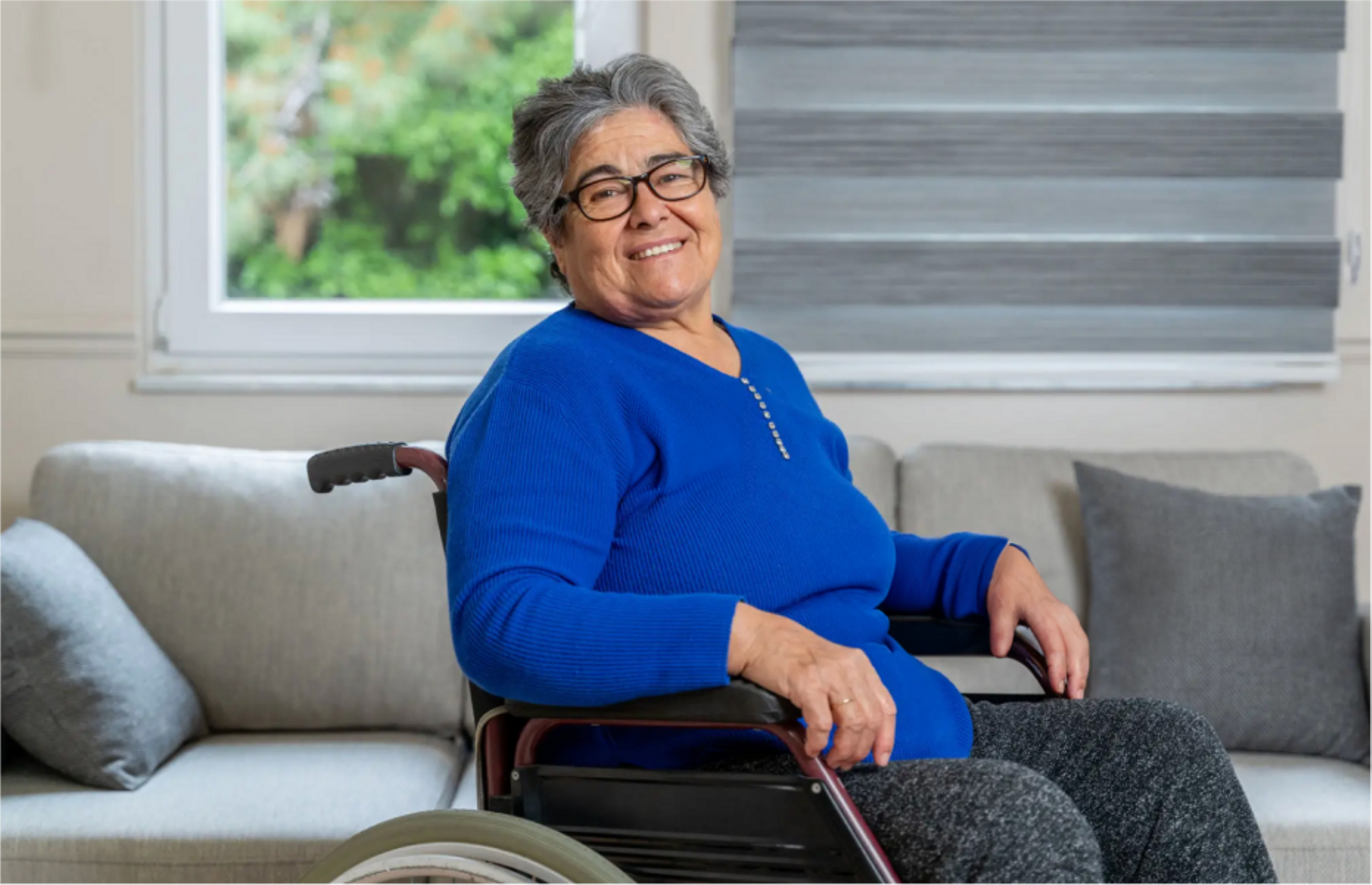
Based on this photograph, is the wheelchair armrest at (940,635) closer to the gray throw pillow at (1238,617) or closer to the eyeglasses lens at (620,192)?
the eyeglasses lens at (620,192)

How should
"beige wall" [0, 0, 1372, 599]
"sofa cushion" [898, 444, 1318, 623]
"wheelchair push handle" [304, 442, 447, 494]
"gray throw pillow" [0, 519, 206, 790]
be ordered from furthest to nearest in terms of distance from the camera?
"beige wall" [0, 0, 1372, 599]
"sofa cushion" [898, 444, 1318, 623]
"gray throw pillow" [0, 519, 206, 790]
"wheelchair push handle" [304, 442, 447, 494]

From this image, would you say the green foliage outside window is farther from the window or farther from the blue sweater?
the blue sweater

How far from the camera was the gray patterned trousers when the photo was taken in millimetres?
1086

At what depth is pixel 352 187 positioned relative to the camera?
108 inches

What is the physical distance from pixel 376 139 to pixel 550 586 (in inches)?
71.7

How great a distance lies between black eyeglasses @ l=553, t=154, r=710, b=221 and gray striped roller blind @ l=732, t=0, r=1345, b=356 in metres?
1.16

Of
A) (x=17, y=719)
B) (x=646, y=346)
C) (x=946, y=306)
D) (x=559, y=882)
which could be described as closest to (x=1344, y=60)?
(x=946, y=306)

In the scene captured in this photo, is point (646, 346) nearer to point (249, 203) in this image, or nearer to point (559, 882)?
point (559, 882)

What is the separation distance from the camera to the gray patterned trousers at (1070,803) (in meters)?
1.09

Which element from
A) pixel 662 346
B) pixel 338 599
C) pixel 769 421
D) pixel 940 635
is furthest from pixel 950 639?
pixel 338 599

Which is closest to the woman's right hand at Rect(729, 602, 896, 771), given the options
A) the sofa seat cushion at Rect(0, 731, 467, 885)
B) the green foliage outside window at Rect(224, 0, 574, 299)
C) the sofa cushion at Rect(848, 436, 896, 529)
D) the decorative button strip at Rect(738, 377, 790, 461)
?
the decorative button strip at Rect(738, 377, 790, 461)

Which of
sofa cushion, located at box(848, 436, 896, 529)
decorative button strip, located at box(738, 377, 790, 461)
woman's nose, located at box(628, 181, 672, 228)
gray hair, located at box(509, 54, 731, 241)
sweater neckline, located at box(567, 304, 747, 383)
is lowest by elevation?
sofa cushion, located at box(848, 436, 896, 529)

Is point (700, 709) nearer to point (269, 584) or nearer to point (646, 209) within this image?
point (646, 209)

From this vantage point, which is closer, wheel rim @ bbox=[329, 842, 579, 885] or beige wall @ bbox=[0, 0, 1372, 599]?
wheel rim @ bbox=[329, 842, 579, 885]
